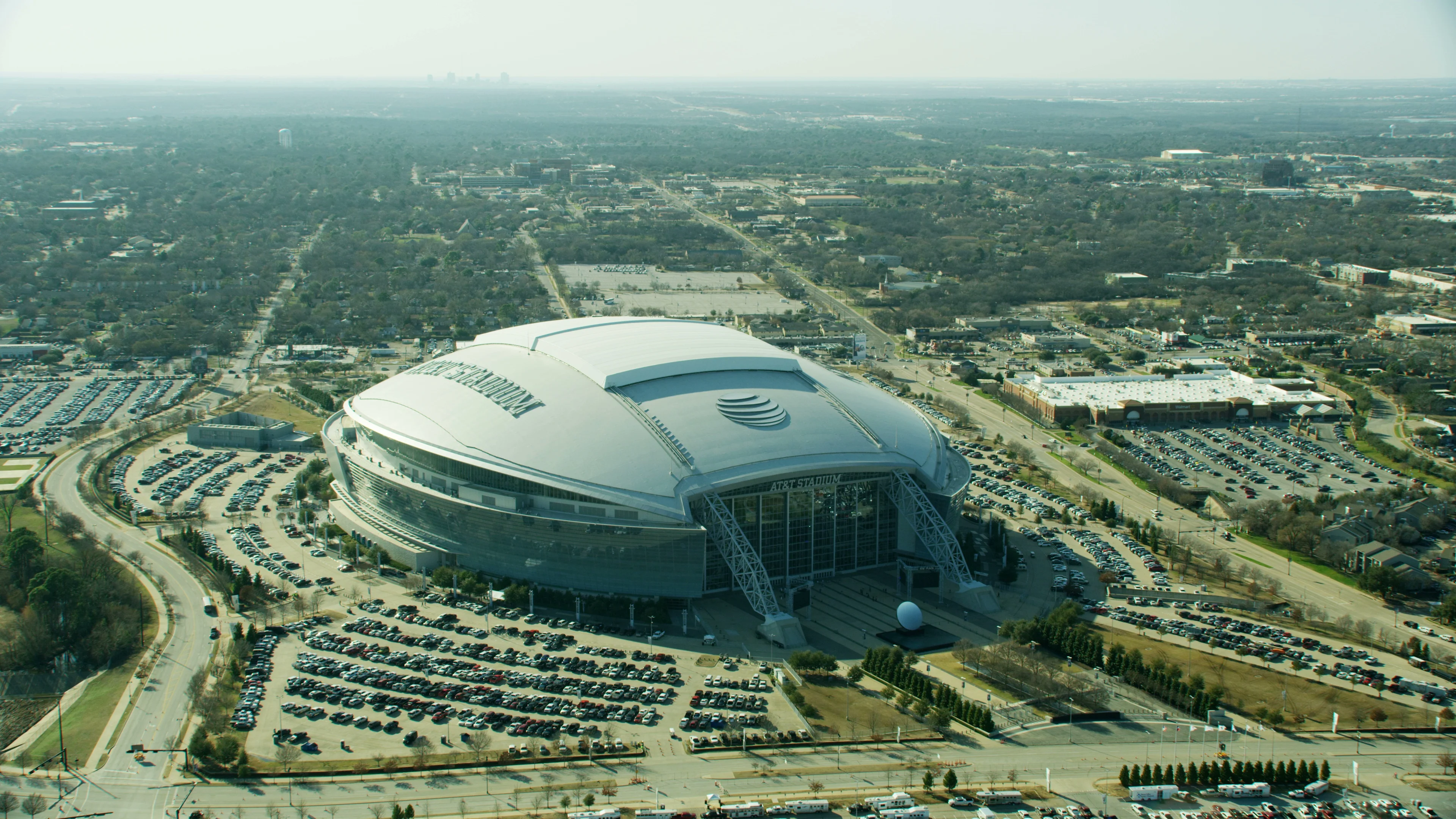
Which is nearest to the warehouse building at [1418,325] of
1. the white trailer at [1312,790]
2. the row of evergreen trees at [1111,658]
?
the row of evergreen trees at [1111,658]

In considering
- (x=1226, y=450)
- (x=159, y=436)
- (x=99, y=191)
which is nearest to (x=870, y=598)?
(x=1226, y=450)

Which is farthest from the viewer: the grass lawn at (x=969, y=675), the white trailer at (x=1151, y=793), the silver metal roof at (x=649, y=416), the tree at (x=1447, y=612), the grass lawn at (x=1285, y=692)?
the tree at (x=1447, y=612)

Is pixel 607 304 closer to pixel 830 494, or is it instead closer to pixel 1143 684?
pixel 830 494

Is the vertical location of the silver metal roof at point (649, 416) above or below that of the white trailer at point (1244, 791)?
above

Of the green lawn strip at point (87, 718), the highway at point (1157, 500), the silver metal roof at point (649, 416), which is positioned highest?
the silver metal roof at point (649, 416)

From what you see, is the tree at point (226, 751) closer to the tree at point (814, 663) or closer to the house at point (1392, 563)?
the tree at point (814, 663)

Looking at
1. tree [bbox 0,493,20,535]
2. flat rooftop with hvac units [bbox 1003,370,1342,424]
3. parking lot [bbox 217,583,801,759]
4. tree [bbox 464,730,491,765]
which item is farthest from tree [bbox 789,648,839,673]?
flat rooftop with hvac units [bbox 1003,370,1342,424]
